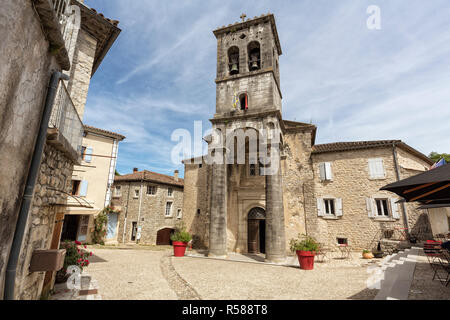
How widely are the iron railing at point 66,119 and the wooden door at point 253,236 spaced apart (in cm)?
1155

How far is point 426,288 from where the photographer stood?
5348 millimetres

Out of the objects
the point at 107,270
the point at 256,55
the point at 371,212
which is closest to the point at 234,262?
the point at 107,270

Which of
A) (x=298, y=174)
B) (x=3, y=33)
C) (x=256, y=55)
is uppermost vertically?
(x=256, y=55)

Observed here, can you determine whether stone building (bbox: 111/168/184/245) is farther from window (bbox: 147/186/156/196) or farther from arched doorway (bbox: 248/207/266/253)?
arched doorway (bbox: 248/207/266/253)

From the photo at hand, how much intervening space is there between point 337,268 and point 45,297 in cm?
1014

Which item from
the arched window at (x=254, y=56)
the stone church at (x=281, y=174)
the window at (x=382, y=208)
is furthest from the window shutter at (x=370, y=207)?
the arched window at (x=254, y=56)

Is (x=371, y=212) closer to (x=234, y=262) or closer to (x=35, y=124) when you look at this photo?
(x=234, y=262)

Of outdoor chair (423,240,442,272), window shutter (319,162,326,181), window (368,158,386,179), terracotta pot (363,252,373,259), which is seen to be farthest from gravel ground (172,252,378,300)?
window (368,158,386,179)

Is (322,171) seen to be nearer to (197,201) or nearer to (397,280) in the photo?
(397,280)

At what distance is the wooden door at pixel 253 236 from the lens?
1389 centimetres

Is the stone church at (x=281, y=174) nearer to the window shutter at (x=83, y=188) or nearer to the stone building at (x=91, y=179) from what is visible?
the stone building at (x=91, y=179)
